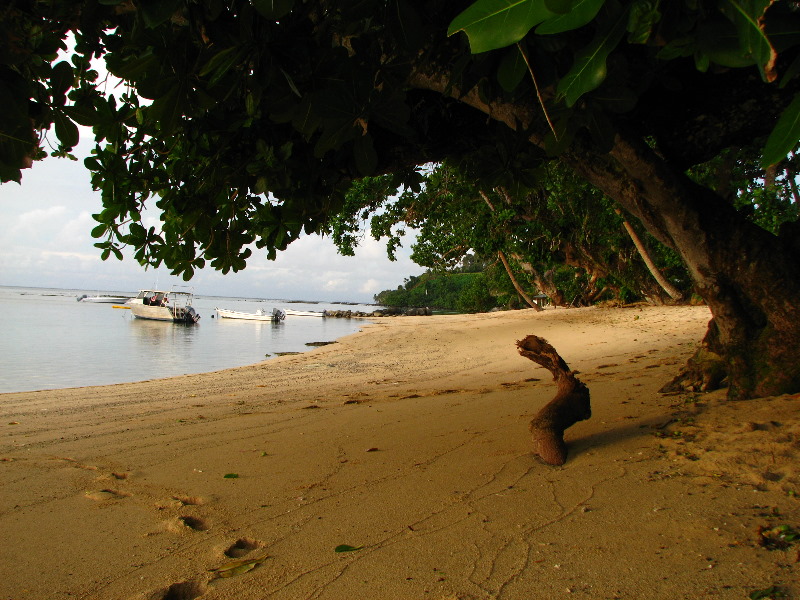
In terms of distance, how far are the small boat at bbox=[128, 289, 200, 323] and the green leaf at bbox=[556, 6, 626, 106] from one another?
33.2 m

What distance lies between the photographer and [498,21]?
896 millimetres

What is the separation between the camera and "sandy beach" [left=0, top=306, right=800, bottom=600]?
6.24 ft

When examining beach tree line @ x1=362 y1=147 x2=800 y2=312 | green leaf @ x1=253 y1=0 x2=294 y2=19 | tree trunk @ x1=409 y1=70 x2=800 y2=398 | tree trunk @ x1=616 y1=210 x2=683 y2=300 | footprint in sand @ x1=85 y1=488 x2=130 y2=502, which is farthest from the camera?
tree trunk @ x1=616 y1=210 x2=683 y2=300

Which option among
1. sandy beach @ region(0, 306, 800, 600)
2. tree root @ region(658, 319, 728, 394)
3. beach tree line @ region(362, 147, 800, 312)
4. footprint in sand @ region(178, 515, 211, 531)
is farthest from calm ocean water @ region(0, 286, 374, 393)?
tree root @ region(658, 319, 728, 394)

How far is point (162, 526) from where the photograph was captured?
2.44 m

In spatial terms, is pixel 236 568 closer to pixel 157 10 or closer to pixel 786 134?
pixel 157 10

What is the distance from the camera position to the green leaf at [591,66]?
103 cm

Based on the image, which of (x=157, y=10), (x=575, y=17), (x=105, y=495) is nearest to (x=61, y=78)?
(x=157, y=10)

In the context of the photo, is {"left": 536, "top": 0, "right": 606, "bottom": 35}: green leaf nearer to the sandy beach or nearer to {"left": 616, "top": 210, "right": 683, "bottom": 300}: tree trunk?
the sandy beach

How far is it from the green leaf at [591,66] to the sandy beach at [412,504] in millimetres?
1598

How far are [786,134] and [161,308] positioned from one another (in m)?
34.6

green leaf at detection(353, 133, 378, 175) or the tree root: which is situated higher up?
green leaf at detection(353, 133, 378, 175)

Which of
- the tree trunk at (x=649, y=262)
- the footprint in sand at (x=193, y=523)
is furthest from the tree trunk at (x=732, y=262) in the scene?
the tree trunk at (x=649, y=262)

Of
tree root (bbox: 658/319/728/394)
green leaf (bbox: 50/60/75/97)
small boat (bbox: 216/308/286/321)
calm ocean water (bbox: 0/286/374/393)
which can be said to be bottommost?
calm ocean water (bbox: 0/286/374/393)
